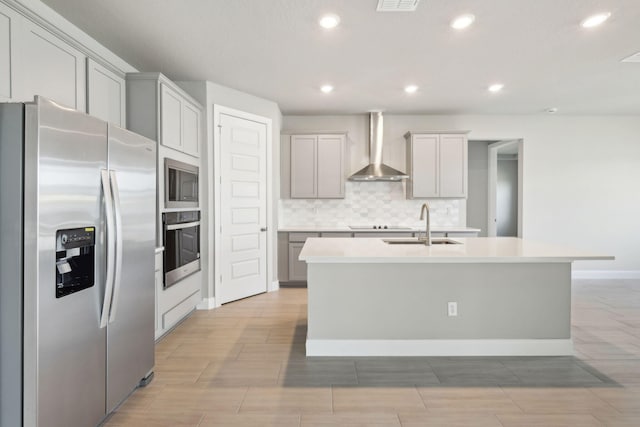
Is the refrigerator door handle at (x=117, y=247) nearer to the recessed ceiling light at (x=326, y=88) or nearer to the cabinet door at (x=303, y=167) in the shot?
the recessed ceiling light at (x=326, y=88)

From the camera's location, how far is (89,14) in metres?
2.88

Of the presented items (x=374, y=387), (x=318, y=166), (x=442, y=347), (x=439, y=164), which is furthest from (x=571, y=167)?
(x=374, y=387)

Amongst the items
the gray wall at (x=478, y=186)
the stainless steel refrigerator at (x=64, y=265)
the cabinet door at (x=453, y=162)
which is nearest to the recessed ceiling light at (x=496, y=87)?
the cabinet door at (x=453, y=162)

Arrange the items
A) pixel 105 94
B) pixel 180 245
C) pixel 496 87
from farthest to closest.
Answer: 1. pixel 496 87
2. pixel 180 245
3. pixel 105 94

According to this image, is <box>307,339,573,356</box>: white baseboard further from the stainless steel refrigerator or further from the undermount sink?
the stainless steel refrigerator

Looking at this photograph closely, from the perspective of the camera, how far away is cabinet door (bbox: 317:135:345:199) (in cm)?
574

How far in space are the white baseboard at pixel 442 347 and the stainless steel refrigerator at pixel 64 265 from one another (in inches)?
57.4

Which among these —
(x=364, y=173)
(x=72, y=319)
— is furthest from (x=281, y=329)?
(x=364, y=173)

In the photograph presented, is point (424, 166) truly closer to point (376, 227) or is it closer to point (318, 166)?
point (376, 227)

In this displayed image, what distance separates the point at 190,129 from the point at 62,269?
2655 millimetres

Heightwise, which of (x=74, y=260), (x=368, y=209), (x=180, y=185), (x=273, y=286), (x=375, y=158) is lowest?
(x=273, y=286)

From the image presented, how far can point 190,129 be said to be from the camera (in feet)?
13.4

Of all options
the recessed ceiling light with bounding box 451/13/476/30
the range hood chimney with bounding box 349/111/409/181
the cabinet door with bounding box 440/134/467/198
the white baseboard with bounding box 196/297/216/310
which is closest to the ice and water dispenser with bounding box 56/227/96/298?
the white baseboard with bounding box 196/297/216/310

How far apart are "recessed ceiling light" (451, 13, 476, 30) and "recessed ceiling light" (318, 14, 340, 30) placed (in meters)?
0.90
